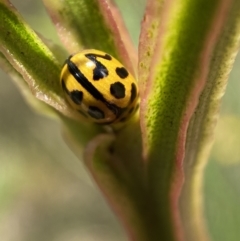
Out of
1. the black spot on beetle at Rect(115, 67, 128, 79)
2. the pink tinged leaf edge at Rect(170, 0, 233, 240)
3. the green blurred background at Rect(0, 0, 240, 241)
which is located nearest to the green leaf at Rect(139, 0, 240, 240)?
the pink tinged leaf edge at Rect(170, 0, 233, 240)

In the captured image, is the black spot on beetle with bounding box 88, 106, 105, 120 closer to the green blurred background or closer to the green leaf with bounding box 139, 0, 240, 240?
the green leaf with bounding box 139, 0, 240, 240

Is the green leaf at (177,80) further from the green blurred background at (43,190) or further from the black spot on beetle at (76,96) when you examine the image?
the green blurred background at (43,190)

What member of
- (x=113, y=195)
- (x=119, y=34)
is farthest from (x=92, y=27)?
(x=113, y=195)

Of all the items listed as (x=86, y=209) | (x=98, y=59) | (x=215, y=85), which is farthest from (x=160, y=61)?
(x=86, y=209)

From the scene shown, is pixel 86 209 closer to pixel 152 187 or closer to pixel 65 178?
pixel 65 178

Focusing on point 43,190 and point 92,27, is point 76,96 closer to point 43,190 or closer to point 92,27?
point 92,27
